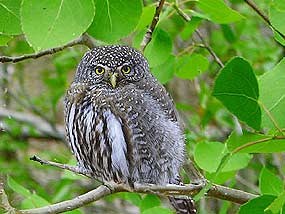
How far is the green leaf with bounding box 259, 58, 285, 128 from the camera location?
1.28m

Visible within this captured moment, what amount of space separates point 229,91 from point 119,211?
2777 millimetres

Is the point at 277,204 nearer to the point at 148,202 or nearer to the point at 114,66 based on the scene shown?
the point at 148,202

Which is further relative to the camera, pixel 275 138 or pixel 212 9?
pixel 212 9

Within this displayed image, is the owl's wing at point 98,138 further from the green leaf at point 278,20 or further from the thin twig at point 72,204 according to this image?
the green leaf at point 278,20

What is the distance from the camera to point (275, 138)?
48.8 inches

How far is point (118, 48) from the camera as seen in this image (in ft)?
7.77

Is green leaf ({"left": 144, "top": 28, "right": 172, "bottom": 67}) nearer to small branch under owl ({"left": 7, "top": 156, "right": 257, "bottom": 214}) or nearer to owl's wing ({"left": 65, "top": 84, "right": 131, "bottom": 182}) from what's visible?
owl's wing ({"left": 65, "top": 84, "right": 131, "bottom": 182})

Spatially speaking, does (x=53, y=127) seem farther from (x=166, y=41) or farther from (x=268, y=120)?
(x=268, y=120)

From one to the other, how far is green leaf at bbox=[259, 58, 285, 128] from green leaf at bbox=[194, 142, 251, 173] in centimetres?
69

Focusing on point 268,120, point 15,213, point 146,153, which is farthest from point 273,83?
point 146,153

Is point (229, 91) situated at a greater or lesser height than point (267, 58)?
greater

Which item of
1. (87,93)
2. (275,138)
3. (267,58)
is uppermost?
(275,138)

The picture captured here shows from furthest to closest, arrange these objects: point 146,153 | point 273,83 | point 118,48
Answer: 1. point 118,48
2. point 146,153
3. point 273,83

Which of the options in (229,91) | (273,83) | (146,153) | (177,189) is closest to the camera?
(229,91)
